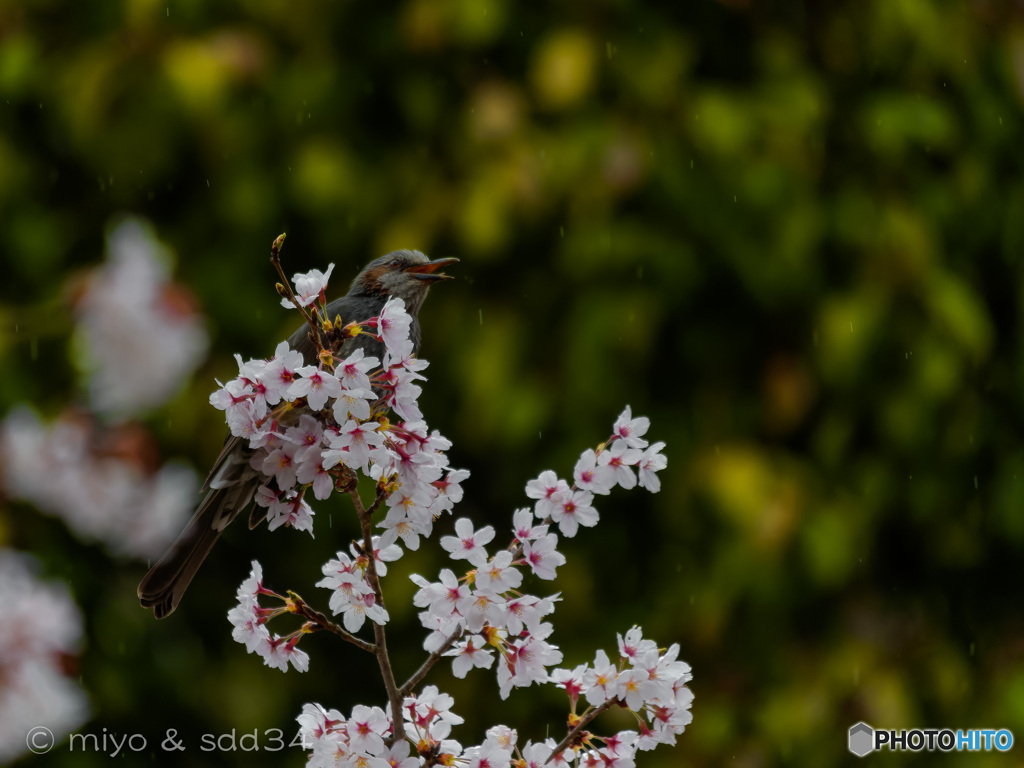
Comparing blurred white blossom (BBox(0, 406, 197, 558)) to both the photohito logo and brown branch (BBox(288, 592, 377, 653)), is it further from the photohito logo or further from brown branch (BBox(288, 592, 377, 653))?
the photohito logo

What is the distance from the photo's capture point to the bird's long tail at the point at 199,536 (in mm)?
1465

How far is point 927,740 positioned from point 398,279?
1720mm

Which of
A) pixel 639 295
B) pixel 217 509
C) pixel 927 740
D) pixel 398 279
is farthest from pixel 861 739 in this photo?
pixel 217 509

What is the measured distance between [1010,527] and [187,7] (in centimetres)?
258

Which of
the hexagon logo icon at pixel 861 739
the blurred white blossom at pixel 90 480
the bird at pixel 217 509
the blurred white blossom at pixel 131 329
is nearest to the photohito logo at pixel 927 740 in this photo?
the hexagon logo icon at pixel 861 739

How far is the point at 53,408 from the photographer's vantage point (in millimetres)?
2822

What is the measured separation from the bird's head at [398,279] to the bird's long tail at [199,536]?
50cm

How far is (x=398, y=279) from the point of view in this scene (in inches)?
78.3

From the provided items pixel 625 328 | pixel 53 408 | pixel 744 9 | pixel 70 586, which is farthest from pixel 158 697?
pixel 744 9

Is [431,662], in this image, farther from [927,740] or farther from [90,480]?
[927,740]

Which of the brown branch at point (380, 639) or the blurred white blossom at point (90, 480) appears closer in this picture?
the brown branch at point (380, 639)

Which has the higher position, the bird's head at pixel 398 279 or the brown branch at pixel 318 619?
the bird's head at pixel 398 279

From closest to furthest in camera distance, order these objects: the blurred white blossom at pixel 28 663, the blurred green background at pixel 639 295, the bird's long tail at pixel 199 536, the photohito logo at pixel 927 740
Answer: the bird's long tail at pixel 199 536 < the blurred white blossom at pixel 28 663 < the photohito logo at pixel 927 740 < the blurred green background at pixel 639 295

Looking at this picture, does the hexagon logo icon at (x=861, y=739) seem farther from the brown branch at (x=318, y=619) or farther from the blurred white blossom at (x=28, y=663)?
the brown branch at (x=318, y=619)
